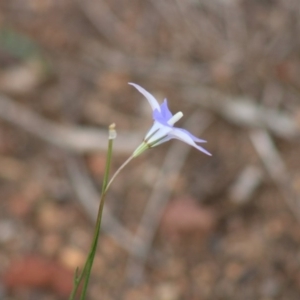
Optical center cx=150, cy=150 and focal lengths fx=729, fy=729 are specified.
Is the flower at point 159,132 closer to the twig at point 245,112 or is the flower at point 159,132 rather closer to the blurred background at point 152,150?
the blurred background at point 152,150

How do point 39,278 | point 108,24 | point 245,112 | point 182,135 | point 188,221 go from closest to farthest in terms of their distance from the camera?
1. point 182,135
2. point 39,278
3. point 188,221
4. point 245,112
5. point 108,24

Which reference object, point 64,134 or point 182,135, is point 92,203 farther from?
point 182,135

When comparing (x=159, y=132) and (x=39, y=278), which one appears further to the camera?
(x=39, y=278)

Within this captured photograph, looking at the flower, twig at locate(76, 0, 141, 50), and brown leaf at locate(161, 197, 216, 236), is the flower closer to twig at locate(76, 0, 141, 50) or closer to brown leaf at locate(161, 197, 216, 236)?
brown leaf at locate(161, 197, 216, 236)

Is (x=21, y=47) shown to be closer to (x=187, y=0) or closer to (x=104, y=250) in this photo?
(x=187, y=0)

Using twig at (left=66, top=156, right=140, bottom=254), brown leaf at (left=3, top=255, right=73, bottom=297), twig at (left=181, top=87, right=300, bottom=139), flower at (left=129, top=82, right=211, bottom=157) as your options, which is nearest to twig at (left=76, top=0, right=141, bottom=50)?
twig at (left=181, top=87, right=300, bottom=139)

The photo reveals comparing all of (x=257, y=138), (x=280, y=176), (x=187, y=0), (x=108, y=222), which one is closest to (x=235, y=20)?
(x=187, y=0)

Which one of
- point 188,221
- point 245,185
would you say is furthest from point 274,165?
point 188,221

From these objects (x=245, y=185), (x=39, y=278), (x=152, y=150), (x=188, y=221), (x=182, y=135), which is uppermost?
(x=152, y=150)
